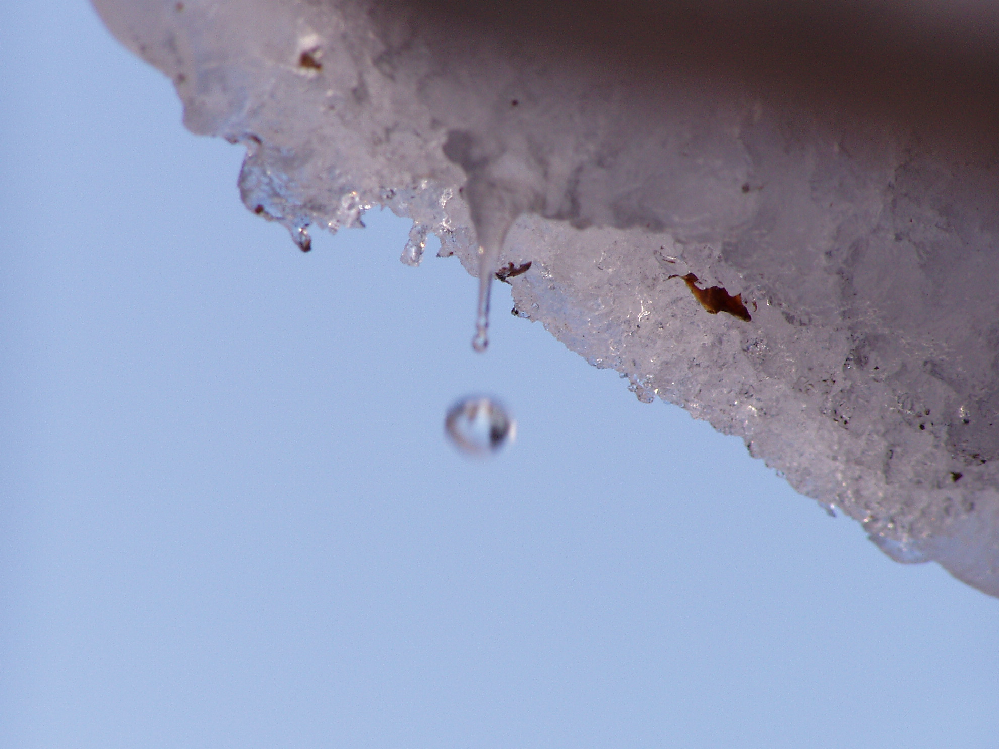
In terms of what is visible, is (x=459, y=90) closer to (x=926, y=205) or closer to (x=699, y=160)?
(x=699, y=160)

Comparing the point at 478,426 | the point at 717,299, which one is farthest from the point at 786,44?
the point at 478,426

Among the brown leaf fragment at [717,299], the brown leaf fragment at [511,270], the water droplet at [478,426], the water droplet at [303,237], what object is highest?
the brown leaf fragment at [511,270]

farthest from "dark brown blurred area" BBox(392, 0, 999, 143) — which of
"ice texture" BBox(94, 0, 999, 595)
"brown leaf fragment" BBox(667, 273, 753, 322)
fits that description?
"brown leaf fragment" BBox(667, 273, 753, 322)

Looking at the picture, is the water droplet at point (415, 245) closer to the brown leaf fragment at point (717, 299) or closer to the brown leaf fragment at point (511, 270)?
the brown leaf fragment at point (511, 270)

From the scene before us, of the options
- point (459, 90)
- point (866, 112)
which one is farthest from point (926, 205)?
point (459, 90)

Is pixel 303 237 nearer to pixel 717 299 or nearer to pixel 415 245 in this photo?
pixel 415 245

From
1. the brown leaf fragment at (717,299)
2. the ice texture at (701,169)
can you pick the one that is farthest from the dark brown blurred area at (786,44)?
the brown leaf fragment at (717,299)
